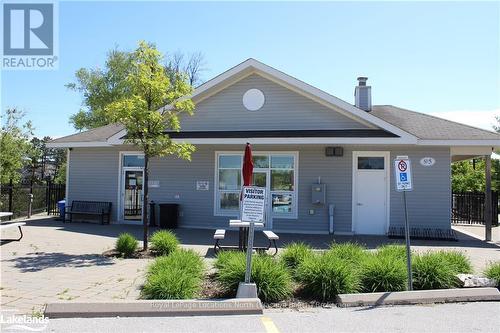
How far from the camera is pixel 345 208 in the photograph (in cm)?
1567

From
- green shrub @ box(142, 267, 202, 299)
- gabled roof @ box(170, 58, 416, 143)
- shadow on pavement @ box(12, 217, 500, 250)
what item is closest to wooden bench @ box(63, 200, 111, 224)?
shadow on pavement @ box(12, 217, 500, 250)

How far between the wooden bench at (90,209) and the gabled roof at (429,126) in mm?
11213

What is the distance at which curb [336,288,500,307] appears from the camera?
6883 mm

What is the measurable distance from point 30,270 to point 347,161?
1038 centimetres

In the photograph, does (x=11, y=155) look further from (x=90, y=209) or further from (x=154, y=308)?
(x=154, y=308)

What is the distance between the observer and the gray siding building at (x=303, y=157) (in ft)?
49.4

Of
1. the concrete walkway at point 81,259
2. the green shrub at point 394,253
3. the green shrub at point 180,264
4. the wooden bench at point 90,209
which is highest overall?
the wooden bench at point 90,209

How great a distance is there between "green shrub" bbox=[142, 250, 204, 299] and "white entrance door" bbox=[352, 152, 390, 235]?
891cm

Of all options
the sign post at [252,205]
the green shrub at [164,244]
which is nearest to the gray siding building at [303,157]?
the green shrub at [164,244]

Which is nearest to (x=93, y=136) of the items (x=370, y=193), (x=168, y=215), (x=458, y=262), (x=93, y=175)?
(x=93, y=175)

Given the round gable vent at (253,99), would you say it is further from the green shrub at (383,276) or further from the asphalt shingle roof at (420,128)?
the green shrub at (383,276)

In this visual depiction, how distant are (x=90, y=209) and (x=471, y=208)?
17.0 m

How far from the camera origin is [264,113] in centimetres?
1634

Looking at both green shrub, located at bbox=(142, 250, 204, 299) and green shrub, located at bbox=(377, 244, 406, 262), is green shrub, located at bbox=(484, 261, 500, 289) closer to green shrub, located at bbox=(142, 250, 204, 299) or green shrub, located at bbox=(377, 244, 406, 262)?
green shrub, located at bbox=(377, 244, 406, 262)
